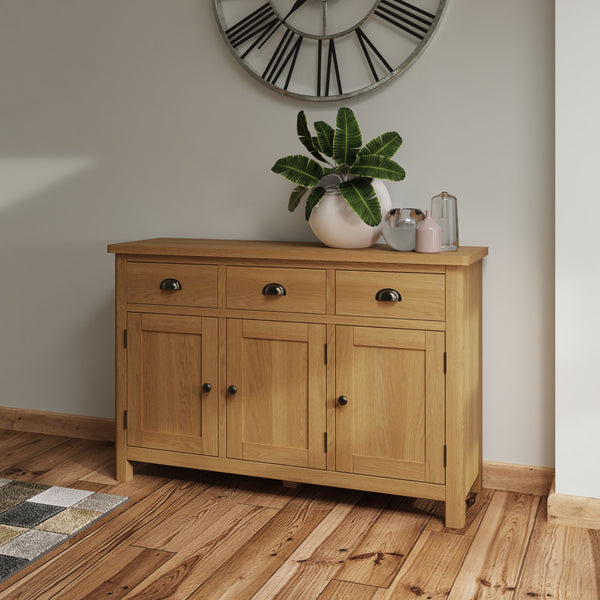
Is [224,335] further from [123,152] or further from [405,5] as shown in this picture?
[405,5]

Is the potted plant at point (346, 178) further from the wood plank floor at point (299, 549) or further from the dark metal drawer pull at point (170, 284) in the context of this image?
the wood plank floor at point (299, 549)

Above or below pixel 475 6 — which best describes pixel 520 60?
below

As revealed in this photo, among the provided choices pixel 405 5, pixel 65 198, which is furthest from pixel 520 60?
pixel 65 198

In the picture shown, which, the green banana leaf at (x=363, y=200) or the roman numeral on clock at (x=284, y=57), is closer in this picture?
the green banana leaf at (x=363, y=200)

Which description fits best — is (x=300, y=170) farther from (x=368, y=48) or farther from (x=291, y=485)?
(x=291, y=485)

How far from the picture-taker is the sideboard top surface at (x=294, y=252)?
2.40m

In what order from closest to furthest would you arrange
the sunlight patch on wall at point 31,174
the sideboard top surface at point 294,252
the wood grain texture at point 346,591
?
the wood grain texture at point 346,591
the sideboard top surface at point 294,252
the sunlight patch on wall at point 31,174

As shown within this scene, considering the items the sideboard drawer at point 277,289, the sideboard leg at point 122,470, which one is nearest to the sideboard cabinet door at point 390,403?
the sideboard drawer at point 277,289

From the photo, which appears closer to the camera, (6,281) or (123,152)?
(123,152)

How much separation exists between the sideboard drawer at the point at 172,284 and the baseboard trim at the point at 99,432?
0.82 metres

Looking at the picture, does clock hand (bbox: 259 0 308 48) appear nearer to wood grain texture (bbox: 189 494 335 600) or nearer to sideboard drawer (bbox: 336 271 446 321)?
sideboard drawer (bbox: 336 271 446 321)

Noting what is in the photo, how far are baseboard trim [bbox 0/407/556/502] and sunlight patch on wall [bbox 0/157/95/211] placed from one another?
37.2 inches

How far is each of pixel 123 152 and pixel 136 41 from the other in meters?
0.44

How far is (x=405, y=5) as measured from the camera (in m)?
2.75
